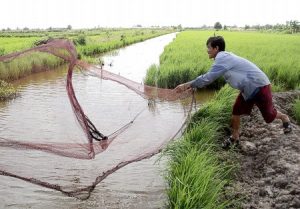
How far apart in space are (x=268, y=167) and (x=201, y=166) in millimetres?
959

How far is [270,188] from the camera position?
379 cm

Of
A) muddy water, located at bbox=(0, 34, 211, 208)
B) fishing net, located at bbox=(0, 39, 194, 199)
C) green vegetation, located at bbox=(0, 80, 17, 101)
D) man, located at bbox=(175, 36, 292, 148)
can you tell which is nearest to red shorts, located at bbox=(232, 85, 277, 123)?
man, located at bbox=(175, 36, 292, 148)

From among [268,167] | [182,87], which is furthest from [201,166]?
[182,87]

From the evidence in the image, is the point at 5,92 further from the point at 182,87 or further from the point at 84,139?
the point at 182,87

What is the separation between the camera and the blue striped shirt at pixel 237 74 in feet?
14.7

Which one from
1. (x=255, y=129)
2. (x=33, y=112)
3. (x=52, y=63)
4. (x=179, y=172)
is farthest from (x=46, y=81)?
(x=179, y=172)

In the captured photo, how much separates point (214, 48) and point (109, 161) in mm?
2277

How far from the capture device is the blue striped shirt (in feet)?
14.7

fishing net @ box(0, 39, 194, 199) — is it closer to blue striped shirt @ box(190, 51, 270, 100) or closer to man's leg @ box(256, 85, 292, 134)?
blue striped shirt @ box(190, 51, 270, 100)

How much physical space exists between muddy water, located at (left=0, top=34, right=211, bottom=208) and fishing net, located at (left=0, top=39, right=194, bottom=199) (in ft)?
0.05

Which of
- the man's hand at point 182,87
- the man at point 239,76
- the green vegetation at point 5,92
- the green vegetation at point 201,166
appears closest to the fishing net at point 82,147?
the man's hand at point 182,87

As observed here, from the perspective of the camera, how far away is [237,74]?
456 cm

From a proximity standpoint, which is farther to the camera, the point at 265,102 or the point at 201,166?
the point at 265,102

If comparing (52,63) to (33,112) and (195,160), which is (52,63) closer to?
(33,112)
